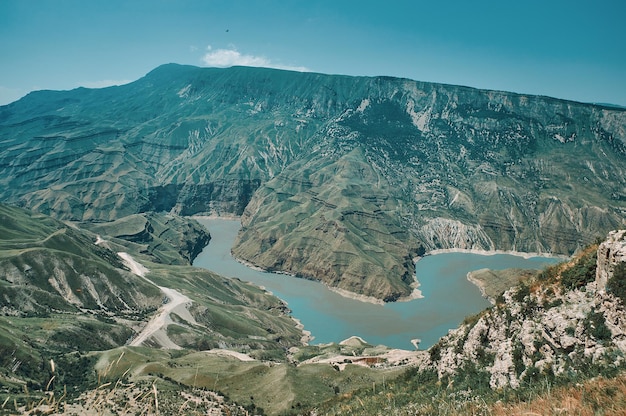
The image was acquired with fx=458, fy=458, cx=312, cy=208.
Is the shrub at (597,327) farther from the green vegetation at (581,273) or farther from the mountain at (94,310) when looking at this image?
the mountain at (94,310)

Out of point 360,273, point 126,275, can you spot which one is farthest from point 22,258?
point 360,273

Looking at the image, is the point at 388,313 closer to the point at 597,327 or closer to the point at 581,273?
the point at 581,273

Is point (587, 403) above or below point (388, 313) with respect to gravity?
above

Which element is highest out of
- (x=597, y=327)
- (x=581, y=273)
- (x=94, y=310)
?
(x=581, y=273)

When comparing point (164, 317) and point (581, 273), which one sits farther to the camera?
point (164, 317)

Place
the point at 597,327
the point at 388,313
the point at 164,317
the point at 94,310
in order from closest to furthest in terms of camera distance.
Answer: the point at 597,327
the point at 94,310
the point at 164,317
the point at 388,313

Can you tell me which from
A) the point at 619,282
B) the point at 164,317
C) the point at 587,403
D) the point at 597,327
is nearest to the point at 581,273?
the point at 619,282

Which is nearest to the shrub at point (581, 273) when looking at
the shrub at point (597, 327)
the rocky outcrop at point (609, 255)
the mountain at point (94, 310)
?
the rocky outcrop at point (609, 255)

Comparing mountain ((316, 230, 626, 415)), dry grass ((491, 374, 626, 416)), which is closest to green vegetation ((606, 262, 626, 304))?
mountain ((316, 230, 626, 415))

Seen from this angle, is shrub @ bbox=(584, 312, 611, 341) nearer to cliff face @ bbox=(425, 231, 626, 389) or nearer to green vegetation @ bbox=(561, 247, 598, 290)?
cliff face @ bbox=(425, 231, 626, 389)
